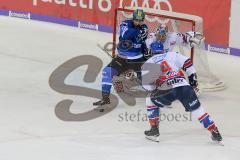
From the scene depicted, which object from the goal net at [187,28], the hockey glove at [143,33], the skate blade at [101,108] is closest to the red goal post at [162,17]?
the goal net at [187,28]

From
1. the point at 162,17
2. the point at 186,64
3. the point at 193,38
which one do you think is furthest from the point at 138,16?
the point at 186,64

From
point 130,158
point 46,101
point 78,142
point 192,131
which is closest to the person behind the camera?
point 130,158

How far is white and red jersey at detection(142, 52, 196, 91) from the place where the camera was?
8.28 metres

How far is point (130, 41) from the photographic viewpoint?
33.3ft

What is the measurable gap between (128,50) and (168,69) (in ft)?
6.63

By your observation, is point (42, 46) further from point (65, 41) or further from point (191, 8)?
point (191, 8)

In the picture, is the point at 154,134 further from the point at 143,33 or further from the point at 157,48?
the point at 143,33

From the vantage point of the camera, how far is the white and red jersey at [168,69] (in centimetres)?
828

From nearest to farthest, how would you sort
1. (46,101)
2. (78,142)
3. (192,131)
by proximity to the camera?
(78,142)
(192,131)
(46,101)

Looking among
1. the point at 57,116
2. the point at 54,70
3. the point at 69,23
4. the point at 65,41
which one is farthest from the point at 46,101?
the point at 69,23

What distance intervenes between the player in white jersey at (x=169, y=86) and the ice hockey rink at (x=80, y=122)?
0.30 metres

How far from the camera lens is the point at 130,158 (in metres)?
7.74

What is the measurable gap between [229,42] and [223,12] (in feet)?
2.14

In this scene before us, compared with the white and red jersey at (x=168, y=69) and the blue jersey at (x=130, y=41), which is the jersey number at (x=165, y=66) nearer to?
the white and red jersey at (x=168, y=69)
